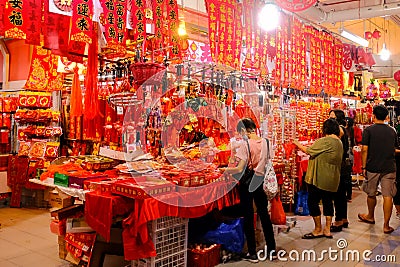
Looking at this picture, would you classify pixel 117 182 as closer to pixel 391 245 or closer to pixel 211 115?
pixel 211 115

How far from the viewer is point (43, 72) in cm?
641

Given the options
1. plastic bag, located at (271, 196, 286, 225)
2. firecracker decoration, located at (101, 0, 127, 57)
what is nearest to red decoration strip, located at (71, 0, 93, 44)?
firecracker decoration, located at (101, 0, 127, 57)

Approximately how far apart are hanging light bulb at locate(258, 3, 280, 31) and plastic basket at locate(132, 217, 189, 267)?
12.2 ft

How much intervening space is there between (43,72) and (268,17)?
13.0 feet

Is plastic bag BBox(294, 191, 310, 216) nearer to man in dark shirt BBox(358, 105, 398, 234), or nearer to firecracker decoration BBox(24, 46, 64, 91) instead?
man in dark shirt BBox(358, 105, 398, 234)

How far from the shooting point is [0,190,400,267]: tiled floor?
4.24m

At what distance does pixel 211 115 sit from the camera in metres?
6.15

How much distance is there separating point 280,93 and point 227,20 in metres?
2.47

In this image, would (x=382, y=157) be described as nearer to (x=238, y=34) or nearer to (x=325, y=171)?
(x=325, y=171)

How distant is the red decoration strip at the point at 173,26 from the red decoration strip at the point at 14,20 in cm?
181

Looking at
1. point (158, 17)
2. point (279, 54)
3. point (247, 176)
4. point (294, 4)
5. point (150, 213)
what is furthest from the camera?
point (279, 54)

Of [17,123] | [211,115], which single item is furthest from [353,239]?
[17,123]

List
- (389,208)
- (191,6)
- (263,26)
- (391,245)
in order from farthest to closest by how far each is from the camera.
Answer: (191,6)
(263,26)
(389,208)
(391,245)

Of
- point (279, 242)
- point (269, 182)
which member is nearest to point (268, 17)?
point (269, 182)
